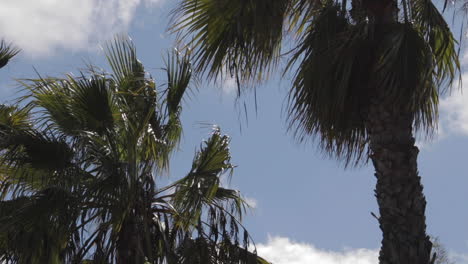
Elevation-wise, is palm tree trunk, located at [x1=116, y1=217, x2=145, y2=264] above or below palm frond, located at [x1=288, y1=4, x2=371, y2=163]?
below

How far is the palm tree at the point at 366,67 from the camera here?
5520 mm

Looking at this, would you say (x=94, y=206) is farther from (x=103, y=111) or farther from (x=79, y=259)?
(x=103, y=111)

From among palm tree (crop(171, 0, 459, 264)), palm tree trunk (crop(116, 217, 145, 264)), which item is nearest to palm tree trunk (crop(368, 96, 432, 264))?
palm tree (crop(171, 0, 459, 264))

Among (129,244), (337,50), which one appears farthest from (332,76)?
(129,244)

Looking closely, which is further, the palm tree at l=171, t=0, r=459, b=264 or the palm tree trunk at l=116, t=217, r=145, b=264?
the palm tree trunk at l=116, t=217, r=145, b=264

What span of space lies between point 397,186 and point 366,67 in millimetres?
1213

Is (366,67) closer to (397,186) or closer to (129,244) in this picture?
(397,186)

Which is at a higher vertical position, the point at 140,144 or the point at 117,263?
the point at 140,144

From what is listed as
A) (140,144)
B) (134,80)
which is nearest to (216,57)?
(140,144)

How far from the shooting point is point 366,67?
629 cm

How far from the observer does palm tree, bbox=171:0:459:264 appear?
552 cm

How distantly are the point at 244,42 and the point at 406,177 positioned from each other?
69.5 inches

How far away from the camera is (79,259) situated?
7.53 m

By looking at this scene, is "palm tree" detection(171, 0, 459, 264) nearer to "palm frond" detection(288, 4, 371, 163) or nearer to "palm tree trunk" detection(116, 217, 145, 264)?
"palm frond" detection(288, 4, 371, 163)
